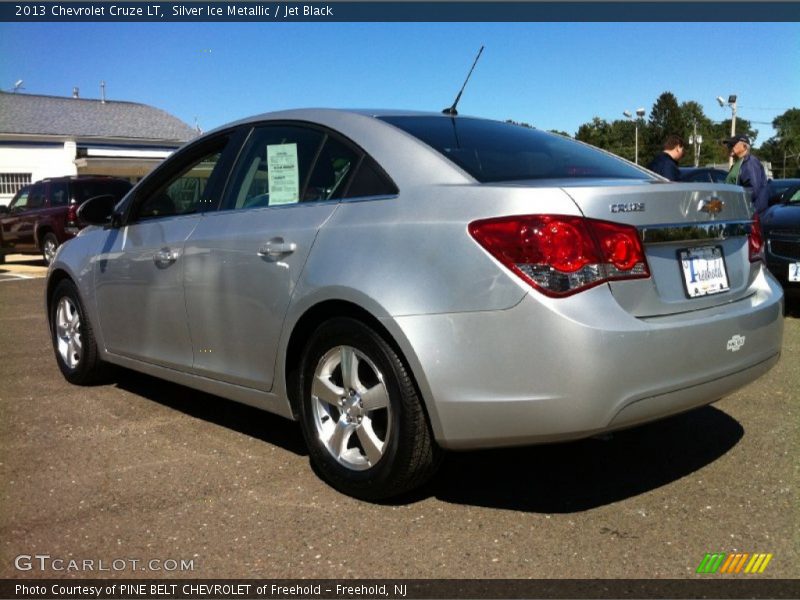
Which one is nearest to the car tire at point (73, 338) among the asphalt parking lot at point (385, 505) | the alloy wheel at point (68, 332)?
the alloy wheel at point (68, 332)

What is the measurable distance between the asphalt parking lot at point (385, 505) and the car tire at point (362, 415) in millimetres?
131

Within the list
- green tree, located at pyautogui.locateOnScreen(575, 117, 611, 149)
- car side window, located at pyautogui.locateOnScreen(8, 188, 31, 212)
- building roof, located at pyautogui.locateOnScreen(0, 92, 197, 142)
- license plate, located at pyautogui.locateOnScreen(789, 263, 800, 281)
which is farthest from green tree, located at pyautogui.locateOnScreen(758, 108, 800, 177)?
license plate, located at pyautogui.locateOnScreen(789, 263, 800, 281)

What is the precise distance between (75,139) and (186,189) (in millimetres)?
35831

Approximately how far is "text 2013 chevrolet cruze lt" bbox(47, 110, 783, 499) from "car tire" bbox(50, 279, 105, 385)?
42.0 inches

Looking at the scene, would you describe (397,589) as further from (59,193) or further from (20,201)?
(20,201)

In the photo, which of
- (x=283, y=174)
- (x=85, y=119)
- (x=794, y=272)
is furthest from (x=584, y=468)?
(x=85, y=119)

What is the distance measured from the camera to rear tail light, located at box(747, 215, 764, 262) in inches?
142

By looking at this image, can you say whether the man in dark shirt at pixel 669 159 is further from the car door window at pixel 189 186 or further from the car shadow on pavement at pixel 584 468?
the car door window at pixel 189 186

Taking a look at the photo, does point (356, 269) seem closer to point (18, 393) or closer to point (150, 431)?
point (150, 431)

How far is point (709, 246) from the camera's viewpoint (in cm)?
329

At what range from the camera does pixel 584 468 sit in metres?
3.73

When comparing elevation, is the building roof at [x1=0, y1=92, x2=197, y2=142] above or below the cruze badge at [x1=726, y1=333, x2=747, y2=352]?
above

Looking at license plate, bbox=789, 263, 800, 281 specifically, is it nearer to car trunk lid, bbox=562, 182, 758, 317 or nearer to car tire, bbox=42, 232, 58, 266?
car trunk lid, bbox=562, 182, 758, 317

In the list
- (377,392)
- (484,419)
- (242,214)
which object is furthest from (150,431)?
(484,419)
